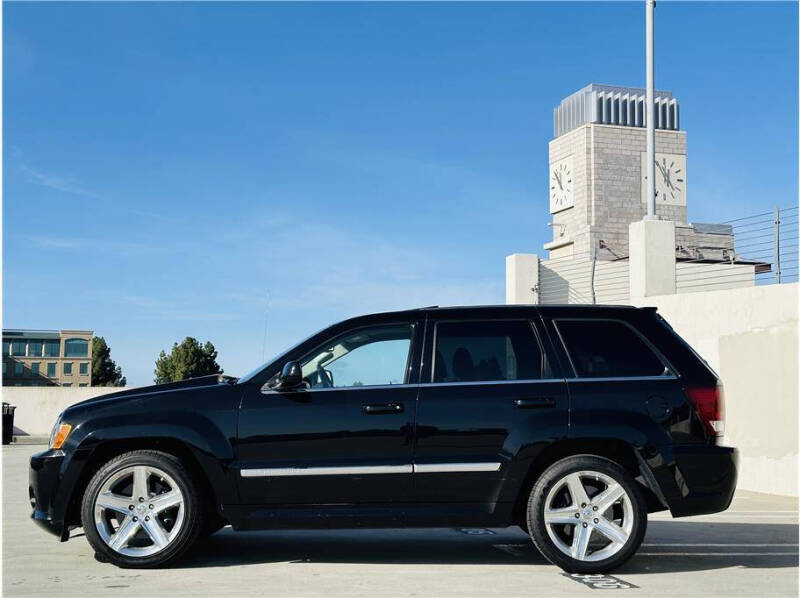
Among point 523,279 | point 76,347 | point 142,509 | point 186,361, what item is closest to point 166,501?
point 142,509

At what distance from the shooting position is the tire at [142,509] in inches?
271

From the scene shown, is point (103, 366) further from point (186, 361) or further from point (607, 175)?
point (607, 175)

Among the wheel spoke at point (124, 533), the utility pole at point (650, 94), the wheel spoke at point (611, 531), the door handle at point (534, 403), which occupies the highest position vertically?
the utility pole at point (650, 94)

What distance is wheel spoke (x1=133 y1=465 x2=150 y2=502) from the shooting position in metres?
6.92

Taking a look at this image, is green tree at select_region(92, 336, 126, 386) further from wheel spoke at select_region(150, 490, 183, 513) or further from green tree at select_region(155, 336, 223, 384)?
wheel spoke at select_region(150, 490, 183, 513)

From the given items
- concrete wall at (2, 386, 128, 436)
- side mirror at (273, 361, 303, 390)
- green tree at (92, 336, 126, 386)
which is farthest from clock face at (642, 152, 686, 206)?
green tree at (92, 336, 126, 386)

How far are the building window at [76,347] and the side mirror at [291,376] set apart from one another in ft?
404

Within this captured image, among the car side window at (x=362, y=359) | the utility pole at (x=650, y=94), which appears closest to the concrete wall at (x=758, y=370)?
the utility pole at (x=650, y=94)

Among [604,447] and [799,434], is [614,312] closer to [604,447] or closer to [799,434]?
[604,447]

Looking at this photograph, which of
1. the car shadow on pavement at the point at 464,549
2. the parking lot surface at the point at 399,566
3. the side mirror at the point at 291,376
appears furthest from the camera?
the car shadow on pavement at the point at 464,549

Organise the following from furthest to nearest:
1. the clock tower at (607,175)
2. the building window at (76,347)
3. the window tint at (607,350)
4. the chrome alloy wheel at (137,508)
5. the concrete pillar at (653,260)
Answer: the building window at (76,347)
the clock tower at (607,175)
the concrete pillar at (653,260)
the window tint at (607,350)
the chrome alloy wheel at (137,508)

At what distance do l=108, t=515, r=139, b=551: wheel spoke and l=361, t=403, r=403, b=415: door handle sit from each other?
1.81 m

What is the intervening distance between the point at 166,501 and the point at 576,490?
9.51 ft

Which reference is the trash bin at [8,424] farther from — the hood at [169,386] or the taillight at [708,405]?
the taillight at [708,405]
